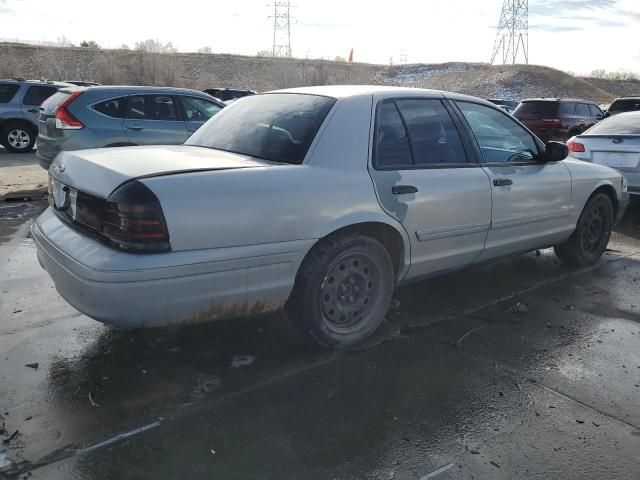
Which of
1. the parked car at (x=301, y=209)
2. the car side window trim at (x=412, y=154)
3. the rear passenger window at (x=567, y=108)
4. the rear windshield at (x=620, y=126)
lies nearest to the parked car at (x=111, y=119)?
the parked car at (x=301, y=209)

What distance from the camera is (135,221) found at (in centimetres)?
287

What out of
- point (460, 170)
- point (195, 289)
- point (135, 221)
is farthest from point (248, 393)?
point (460, 170)

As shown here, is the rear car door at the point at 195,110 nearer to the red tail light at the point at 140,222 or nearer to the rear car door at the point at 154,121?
the rear car door at the point at 154,121

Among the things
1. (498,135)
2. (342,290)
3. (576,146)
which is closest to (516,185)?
(498,135)

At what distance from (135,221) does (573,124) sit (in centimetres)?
1566

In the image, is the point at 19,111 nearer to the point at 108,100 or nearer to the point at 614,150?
the point at 108,100

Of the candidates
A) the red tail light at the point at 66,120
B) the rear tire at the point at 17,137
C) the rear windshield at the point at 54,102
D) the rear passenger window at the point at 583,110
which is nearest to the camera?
the red tail light at the point at 66,120

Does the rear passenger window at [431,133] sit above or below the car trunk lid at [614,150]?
above

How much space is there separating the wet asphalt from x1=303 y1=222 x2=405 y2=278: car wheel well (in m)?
0.54

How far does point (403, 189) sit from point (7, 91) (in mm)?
12861

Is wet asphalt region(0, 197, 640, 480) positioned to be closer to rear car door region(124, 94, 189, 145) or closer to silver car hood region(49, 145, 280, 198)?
silver car hood region(49, 145, 280, 198)

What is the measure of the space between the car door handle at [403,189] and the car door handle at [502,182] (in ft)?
2.94

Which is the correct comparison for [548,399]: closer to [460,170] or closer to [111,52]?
[460,170]

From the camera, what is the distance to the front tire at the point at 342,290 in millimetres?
3455
